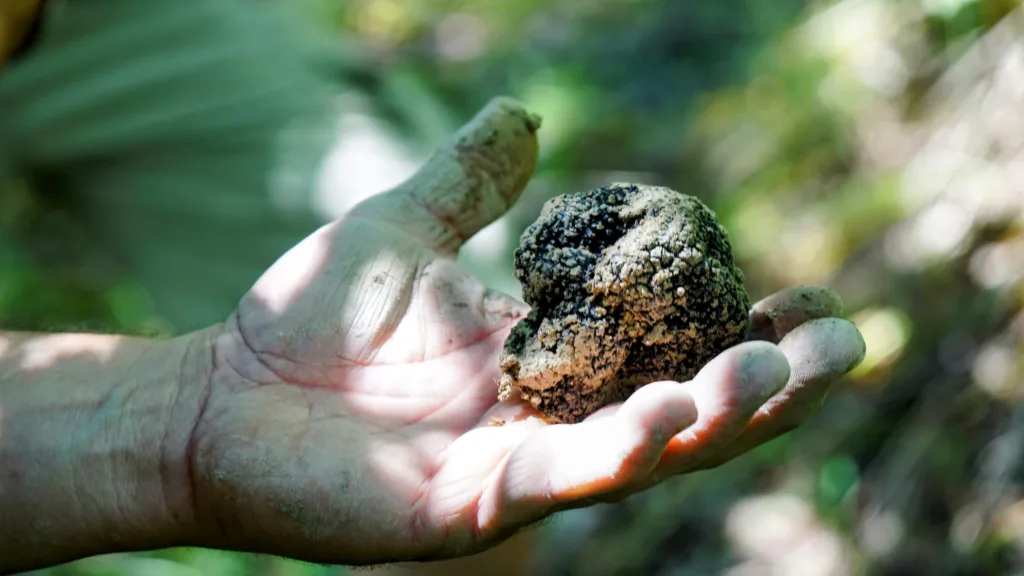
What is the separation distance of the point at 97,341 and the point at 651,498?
8.37 feet

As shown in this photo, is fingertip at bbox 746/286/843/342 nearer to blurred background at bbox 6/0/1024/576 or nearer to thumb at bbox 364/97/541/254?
thumb at bbox 364/97/541/254

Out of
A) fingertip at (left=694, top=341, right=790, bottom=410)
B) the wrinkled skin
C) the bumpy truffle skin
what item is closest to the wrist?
the wrinkled skin

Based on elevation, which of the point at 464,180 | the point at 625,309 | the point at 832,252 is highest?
the point at 832,252

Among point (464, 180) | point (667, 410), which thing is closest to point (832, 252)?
point (464, 180)

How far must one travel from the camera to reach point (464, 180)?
2260 millimetres

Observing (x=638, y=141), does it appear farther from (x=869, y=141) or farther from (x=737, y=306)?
(x=737, y=306)

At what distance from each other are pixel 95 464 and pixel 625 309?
129 centimetres

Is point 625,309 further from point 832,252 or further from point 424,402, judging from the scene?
point 832,252

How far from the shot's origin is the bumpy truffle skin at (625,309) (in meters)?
1.84

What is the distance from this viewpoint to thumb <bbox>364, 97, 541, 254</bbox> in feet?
7.37

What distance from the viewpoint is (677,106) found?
6156 mm

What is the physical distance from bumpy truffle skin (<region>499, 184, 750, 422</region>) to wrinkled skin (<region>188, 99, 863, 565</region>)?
10cm

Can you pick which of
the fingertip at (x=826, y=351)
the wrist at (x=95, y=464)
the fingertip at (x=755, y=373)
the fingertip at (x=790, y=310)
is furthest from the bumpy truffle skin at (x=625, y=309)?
the wrist at (x=95, y=464)

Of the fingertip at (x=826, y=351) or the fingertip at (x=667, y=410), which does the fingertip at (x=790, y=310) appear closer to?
the fingertip at (x=826, y=351)
